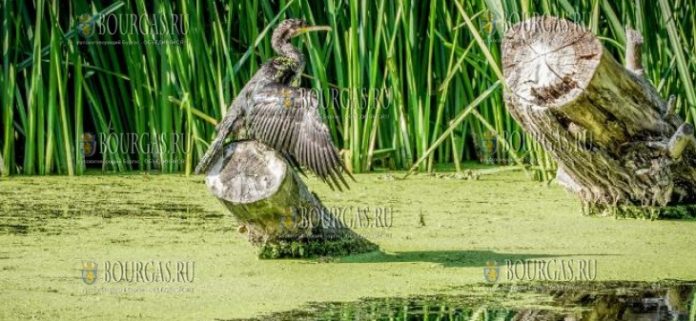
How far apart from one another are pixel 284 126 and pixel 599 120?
1.51 meters

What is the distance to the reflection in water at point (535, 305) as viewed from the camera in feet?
14.3

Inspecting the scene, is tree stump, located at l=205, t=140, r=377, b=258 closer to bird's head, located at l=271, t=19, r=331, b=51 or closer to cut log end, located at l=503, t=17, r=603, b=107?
bird's head, located at l=271, t=19, r=331, b=51

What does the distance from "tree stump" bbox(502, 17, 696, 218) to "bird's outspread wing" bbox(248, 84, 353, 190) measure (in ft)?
3.52

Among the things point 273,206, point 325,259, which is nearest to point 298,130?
point 273,206

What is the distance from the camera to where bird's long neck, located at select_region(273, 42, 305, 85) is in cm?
598

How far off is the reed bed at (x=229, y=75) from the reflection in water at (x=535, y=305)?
8.07 feet

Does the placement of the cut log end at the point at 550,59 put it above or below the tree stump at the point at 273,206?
above

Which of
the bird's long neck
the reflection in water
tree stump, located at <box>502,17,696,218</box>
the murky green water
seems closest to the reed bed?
the murky green water

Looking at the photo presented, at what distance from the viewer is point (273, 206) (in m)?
5.30

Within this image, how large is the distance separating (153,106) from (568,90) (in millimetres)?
2913

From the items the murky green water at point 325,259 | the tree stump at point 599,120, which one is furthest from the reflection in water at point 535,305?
the tree stump at point 599,120

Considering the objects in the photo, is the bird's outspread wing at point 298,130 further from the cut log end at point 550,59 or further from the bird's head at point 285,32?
the cut log end at point 550,59

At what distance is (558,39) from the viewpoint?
5855 mm

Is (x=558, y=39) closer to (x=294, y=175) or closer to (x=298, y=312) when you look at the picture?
(x=294, y=175)
